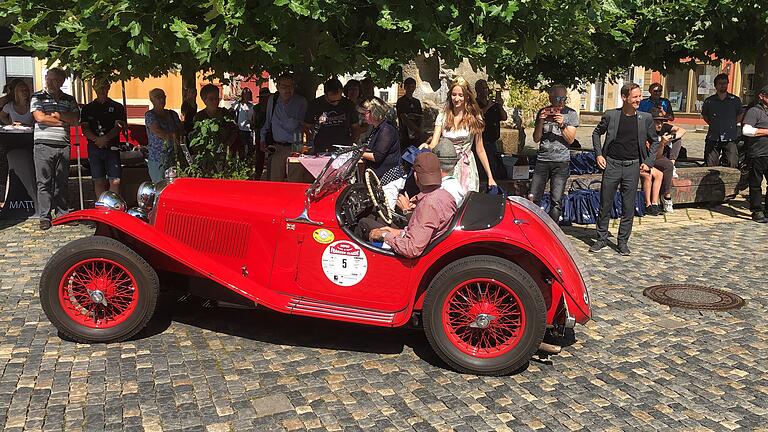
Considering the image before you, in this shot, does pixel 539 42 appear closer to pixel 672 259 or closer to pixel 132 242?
pixel 672 259

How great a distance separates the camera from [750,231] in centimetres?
963

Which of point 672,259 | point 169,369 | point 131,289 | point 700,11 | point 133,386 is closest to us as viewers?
point 133,386

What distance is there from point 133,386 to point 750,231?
8.21 meters

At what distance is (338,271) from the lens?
4859 millimetres

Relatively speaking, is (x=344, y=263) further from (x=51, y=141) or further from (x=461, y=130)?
(x=51, y=141)

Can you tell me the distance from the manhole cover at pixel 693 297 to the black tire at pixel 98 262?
426 centimetres

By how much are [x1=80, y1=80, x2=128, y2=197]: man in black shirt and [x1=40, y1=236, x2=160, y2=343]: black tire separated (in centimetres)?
478

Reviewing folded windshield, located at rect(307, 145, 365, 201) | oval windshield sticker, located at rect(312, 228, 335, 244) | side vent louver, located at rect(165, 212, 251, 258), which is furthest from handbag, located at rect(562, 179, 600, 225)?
side vent louver, located at rect(165, 212, 251, 258)

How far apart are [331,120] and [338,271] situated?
4.11 meters

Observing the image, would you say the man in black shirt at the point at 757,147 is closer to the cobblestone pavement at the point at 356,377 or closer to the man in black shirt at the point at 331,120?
the cobblestone pavement at the point at 356,377

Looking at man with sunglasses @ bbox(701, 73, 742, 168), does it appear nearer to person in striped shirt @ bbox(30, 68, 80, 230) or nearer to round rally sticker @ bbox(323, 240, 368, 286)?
round rally sticker @ bbox(323, 240, 368, 286)

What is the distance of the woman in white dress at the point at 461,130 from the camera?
23.6 feet

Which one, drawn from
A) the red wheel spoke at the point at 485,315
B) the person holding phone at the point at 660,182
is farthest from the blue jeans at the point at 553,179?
the red wheel spoke at the point at 485,315

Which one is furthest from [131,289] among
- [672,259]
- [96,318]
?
[672,259]
